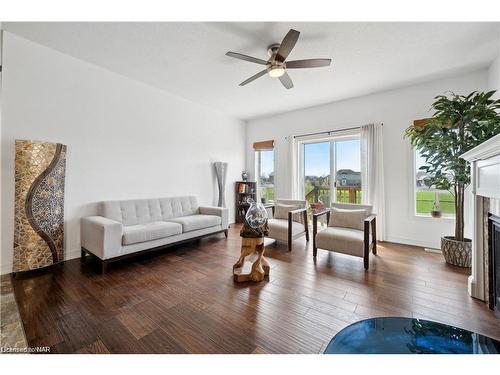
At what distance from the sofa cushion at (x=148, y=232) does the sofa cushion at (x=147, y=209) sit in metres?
0.38

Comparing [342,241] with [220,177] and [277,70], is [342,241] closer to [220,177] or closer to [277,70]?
[277,70]

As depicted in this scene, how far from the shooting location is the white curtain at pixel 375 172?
3754 mm

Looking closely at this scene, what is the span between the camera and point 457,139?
254 cm

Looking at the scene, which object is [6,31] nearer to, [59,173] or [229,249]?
[59,173]

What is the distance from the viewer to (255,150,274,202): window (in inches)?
216

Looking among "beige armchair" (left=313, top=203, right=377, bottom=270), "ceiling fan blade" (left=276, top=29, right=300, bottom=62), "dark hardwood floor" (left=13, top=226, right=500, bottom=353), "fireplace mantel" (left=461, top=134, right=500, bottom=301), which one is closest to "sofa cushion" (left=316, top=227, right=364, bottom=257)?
"beige armchair" (left=313, top=203, right=377, bottom=270)

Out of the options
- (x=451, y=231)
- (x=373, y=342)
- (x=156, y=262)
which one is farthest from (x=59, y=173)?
(x=451, y=231)

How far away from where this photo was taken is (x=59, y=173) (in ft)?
8.38

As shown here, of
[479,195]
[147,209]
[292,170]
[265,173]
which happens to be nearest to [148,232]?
[147,209]

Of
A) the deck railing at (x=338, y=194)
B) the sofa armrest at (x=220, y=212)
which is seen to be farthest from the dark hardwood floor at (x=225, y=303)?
the deck railing at (x=338, y=194)

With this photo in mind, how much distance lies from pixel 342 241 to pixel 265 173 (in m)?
3.22

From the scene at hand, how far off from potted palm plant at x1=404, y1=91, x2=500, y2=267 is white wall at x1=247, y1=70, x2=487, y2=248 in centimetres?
70

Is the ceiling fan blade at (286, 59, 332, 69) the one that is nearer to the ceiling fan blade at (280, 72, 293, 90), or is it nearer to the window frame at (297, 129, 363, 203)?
the ceiling fan blade at (280, 72, 293, 90)
